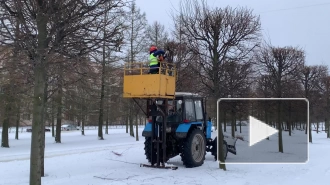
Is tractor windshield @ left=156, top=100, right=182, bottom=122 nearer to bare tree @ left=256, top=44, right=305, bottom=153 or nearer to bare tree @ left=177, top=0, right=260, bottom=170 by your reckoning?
bare tree @ left=177, top=0, right=260, bottom=170

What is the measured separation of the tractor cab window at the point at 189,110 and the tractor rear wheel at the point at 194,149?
0.56 metres

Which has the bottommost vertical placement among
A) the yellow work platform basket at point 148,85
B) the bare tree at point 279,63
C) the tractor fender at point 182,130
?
the tractor fender at point 182,130

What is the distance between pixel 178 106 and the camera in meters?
12.9

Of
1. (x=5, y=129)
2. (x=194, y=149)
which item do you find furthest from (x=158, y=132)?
(x=5, y=129)

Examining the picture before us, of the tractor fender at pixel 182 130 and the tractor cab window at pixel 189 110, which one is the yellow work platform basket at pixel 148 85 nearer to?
the tractor fender at pixel 182 130

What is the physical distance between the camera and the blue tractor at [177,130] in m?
11.8

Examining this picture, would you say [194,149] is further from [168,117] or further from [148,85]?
[148,85]

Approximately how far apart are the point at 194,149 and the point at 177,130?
1.15 m

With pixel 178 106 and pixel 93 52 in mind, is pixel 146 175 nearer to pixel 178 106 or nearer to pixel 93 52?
pixel 178 106

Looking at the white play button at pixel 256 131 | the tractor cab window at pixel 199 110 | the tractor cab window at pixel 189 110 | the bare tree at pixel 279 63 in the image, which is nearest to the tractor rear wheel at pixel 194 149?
the tractor cab window at pixel 189 110

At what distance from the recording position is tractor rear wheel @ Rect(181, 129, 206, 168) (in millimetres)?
12242

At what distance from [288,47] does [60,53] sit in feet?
57.3

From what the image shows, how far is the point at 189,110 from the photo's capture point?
43.2ft

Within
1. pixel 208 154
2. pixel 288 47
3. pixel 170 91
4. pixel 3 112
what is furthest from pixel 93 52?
pixel 3 112
